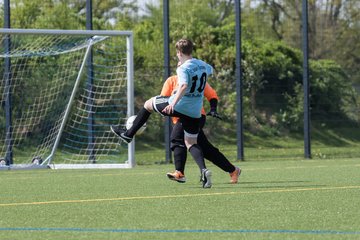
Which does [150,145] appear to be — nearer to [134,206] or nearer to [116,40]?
[116,40]

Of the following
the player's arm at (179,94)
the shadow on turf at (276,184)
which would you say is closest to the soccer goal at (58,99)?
the shadow on turf at (276,184)

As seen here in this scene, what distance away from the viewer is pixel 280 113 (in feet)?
82.5

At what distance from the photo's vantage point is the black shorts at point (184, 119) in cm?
1127

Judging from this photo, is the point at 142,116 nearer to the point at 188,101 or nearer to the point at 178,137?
the point at 178,137

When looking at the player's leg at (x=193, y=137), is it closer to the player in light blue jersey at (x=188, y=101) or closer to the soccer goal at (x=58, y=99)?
the player in light blue jersey at (x=188, y=101)

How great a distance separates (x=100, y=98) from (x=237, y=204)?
1293cm

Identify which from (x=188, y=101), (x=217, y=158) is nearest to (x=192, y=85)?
(x=188, y=101)

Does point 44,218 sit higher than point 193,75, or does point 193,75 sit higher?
point 193,75

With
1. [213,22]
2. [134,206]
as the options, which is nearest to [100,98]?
[134,206]

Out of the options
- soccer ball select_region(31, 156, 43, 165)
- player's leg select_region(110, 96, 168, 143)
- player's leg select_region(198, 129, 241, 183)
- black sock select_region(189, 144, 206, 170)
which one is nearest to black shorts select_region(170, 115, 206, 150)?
player's leg select_region(198, 129, 241, 183)

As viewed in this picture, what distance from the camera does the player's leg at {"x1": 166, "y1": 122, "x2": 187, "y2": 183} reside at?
11555 mm

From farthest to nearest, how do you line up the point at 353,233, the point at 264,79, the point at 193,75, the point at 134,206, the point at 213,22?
the point at 213,22 → the point at 264,79 → the point at 193,75 → the point at 134,206 → the point at 353,233

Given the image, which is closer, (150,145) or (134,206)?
(134,206)

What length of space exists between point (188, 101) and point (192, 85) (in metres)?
0.19
